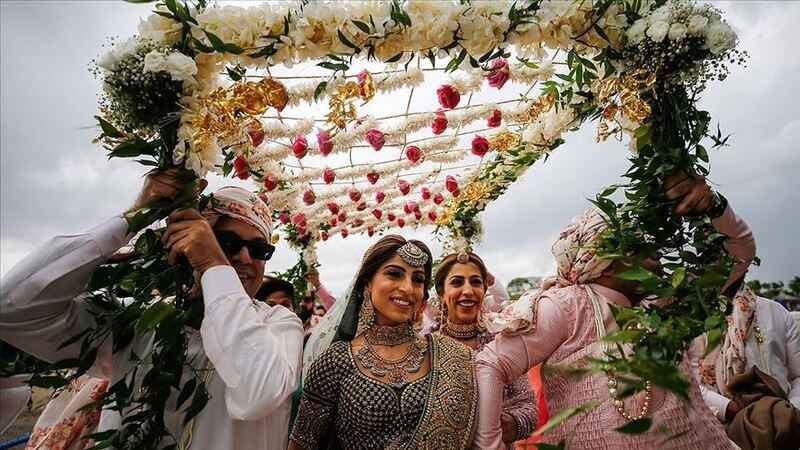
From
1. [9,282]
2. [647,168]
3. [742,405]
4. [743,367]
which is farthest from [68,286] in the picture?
[743,367]

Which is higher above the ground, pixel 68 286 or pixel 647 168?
pixel 647 168

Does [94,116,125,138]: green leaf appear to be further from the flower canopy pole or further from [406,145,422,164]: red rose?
[406,145,422,164]: red rose

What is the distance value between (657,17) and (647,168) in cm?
63

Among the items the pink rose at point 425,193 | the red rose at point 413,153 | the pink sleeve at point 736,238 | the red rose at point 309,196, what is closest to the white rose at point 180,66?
the pink sleeve at point 736,238

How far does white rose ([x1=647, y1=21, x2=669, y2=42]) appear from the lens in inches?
73.7

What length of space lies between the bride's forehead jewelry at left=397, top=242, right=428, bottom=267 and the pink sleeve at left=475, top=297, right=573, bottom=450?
0.64m

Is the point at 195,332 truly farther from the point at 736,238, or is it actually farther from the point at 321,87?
the point at 736,238

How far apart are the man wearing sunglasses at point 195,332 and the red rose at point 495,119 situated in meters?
3.90

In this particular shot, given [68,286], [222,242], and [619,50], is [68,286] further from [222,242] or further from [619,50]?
[619,50]

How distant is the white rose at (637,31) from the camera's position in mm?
1969

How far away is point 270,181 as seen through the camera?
20.2 ft

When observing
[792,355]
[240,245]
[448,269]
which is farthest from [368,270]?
[792,355]

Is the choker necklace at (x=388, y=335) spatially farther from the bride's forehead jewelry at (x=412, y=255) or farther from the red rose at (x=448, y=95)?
the red rose at (x=448, y=95)

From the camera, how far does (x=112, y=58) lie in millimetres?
1705
